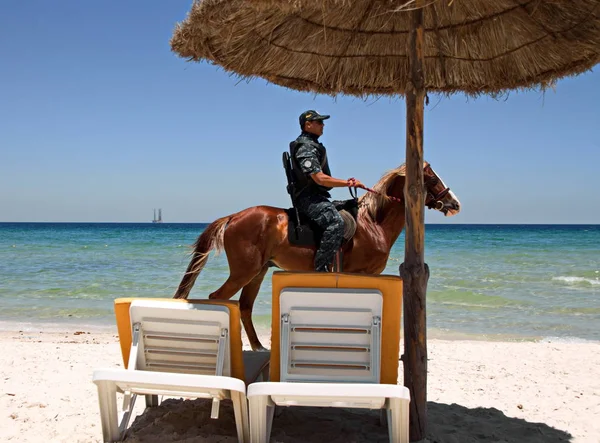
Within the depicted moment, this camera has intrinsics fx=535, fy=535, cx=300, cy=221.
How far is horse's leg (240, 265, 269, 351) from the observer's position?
5098 millimetres

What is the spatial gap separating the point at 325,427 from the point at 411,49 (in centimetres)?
261

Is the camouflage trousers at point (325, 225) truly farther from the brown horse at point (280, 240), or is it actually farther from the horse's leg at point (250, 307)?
the horse's leg at point (250, 307)

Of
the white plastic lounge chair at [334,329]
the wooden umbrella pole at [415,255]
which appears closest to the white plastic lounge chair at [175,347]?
the white plastic lounge chair at [334,329]

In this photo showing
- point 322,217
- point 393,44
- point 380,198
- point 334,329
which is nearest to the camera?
→ point 334,329

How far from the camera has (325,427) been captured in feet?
12.0

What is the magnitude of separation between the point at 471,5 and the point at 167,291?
1107cm

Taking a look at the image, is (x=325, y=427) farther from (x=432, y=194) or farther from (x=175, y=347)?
(x=432, y=194)

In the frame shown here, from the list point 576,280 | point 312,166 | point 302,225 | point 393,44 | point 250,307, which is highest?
point 393,44

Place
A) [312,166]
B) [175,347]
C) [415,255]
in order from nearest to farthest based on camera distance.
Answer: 1. [175,347]
2. [415,255]
3. [312,166]

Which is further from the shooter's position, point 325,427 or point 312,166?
point 312,166

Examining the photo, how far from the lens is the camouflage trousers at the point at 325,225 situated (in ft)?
15.4

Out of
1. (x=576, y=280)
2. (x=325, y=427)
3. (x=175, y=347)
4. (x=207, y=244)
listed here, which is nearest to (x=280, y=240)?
(x=207, y=244)

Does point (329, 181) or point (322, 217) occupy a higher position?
point (329, 181)

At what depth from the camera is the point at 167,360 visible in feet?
10.4
